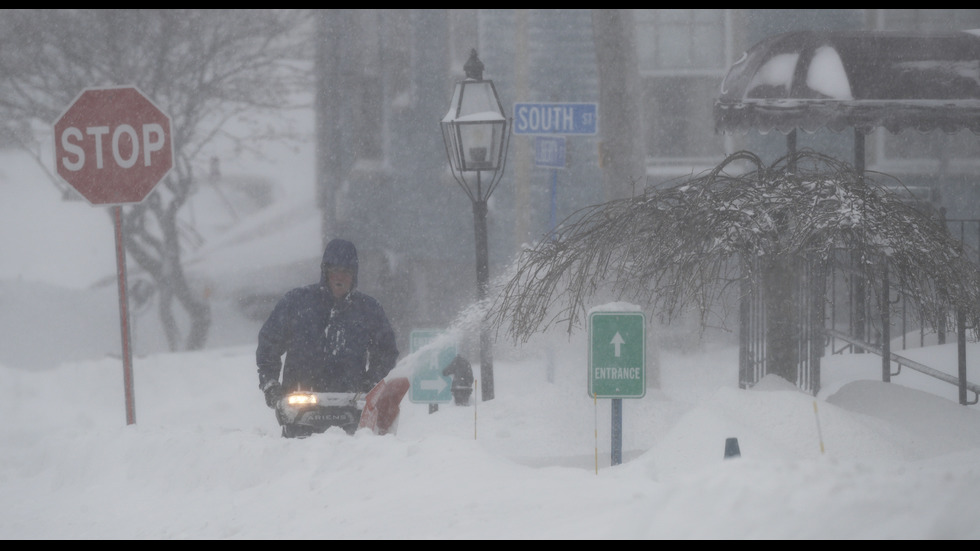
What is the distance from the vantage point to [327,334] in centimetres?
668

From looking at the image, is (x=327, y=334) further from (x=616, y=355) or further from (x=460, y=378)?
(x=460, y=378)

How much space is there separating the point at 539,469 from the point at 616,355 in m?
0.89

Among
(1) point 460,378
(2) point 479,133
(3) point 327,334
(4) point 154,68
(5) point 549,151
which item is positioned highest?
(4) point 154,68

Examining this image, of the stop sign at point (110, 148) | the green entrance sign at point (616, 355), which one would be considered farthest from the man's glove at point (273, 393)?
the stop sign at point (110, 148)

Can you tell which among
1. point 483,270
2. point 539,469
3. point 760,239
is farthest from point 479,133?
point 539,469

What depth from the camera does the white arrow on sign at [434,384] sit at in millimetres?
9625

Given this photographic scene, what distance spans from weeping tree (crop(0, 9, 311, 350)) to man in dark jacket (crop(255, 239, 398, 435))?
9.57m

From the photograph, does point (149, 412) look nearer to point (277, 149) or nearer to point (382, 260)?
point (382, 260)

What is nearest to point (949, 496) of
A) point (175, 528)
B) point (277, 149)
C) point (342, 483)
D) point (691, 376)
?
point (342, 483)

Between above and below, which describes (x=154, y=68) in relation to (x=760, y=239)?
above

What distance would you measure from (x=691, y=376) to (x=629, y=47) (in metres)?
4.41

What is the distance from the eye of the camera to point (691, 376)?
532 inches

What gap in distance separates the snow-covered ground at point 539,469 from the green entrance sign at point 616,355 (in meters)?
0.30

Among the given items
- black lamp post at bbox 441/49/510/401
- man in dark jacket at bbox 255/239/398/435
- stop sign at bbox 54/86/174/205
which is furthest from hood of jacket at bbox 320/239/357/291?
black lamp post at bbox 441/49/510/401
